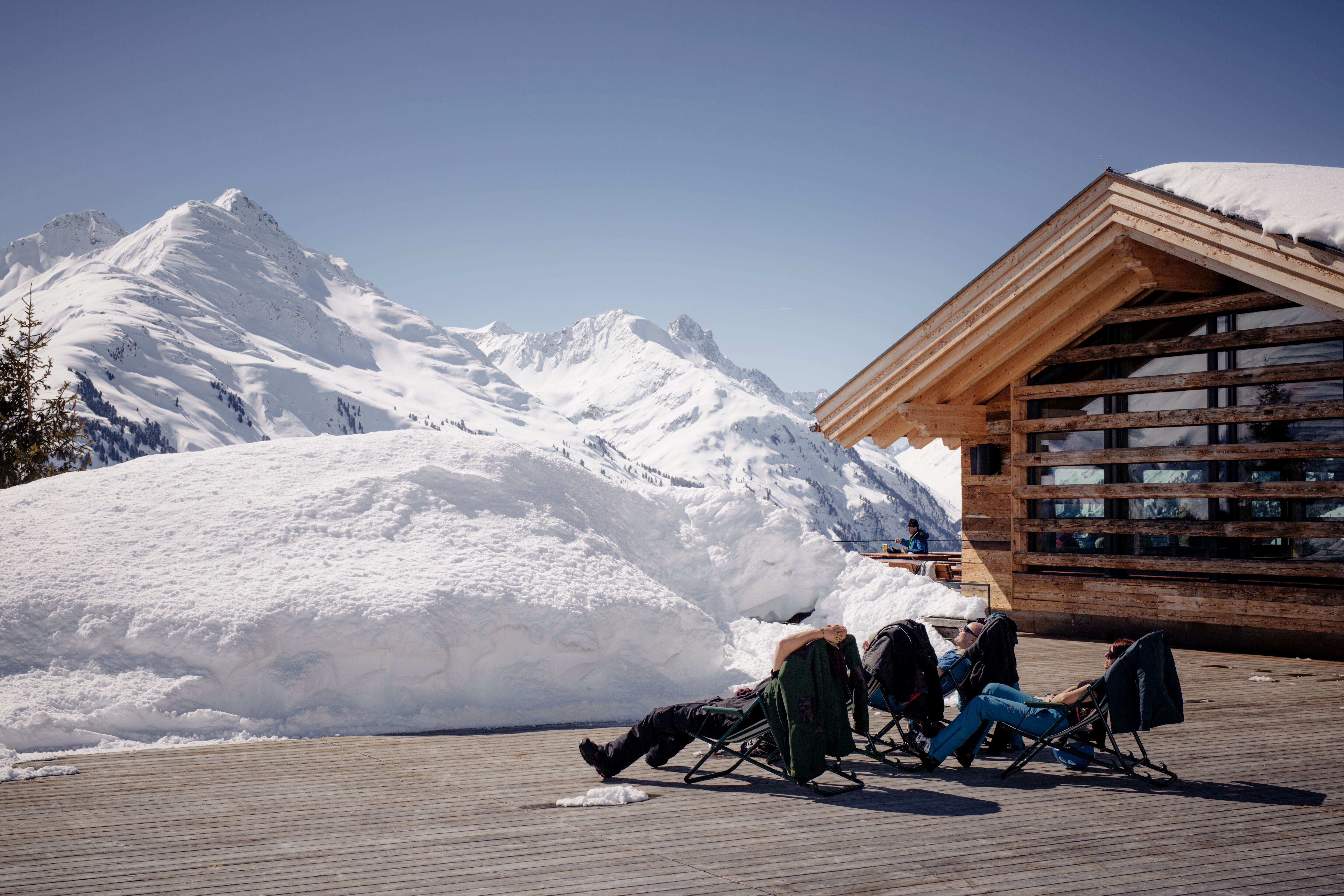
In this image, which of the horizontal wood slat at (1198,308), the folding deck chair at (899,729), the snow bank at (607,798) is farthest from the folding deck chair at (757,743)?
the horizontal wood slat at (1198,308)

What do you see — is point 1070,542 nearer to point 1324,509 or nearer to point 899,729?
point 1324,509

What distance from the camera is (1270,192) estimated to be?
9.81 metres

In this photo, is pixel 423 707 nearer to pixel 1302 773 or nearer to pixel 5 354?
pixel 1302 773

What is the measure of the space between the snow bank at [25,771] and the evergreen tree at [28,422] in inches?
660

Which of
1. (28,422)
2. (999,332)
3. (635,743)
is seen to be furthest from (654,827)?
(28,422)

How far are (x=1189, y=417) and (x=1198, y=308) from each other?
127 cm

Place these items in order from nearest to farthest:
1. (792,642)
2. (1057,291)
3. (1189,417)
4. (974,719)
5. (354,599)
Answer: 1. (792,642)
2. (974,719)
3. (354,599)
4. (1189,417)
5. (1057,291)

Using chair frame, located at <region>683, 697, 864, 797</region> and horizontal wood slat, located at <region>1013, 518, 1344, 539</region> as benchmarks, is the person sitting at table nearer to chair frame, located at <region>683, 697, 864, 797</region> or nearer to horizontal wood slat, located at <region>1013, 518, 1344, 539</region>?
horizontal wood slat, located at <region>1013, 518, 1344, 539</region>

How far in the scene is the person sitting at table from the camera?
18.1m

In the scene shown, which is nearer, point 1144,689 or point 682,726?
point 1144,689

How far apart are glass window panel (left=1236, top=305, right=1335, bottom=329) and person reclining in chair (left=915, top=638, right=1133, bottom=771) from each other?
6665 mm

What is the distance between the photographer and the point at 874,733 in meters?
6.90

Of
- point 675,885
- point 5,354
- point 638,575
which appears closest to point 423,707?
point 638,575

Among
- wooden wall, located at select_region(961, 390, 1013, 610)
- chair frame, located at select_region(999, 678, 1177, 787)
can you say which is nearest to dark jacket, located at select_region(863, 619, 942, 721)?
chair frame, located at select_region(999, 678, 1177, 787)
